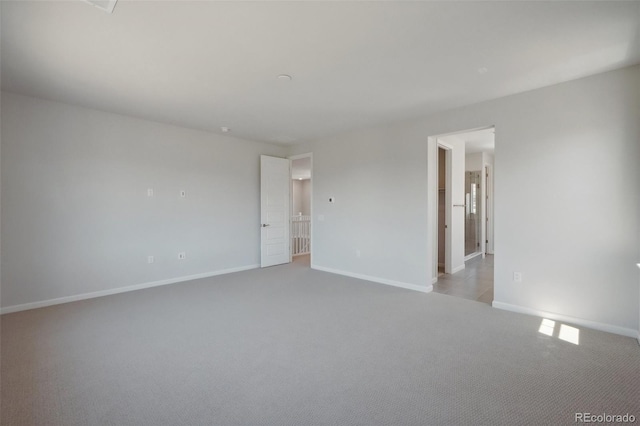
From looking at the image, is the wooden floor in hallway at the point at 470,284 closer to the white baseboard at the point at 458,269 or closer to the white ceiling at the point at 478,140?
the white baseboard at the point at 458,269

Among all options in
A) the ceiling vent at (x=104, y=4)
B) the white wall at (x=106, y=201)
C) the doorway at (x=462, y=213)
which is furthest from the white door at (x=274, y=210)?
the ceiling vent at (x=104, y=4)

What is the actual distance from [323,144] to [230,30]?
3578mm

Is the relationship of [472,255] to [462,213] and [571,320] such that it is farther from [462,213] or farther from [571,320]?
[571,320]

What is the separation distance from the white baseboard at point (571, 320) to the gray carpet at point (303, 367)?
12 centimetres

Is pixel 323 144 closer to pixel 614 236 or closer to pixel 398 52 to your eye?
pixel 398 52

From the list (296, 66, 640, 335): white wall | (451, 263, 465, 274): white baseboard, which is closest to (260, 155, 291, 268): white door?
(296, 66, 640, 335): white wall

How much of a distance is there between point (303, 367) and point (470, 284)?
11.6ft

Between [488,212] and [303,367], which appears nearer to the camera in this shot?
[303,367]

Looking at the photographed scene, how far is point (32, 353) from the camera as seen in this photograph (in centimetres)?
252

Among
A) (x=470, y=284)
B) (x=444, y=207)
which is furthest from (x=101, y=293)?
(x=444, y=207)

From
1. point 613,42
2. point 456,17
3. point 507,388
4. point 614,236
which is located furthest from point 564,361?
point 456,17

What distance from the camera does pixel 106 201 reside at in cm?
417

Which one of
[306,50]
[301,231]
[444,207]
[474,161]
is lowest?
[301,231]

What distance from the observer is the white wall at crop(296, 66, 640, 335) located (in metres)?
2.85
